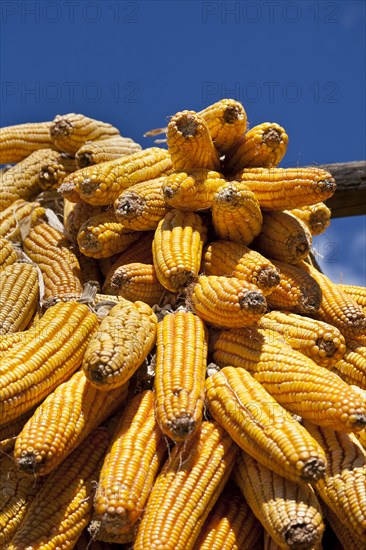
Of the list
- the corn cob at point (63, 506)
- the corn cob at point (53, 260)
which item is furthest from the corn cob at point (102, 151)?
the corn cob at point (63, 506)

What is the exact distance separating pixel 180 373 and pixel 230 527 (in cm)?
88

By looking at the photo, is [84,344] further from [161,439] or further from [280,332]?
[280,332]

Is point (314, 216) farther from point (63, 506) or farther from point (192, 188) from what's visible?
point (63, 506)

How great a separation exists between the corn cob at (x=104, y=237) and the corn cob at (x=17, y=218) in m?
0.92

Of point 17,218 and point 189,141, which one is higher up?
point 189,141

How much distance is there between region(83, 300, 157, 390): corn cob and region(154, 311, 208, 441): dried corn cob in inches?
4.7

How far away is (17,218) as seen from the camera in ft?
20.3

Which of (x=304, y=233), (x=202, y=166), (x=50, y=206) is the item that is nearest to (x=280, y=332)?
(x=304, y=233)

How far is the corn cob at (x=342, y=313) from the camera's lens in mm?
4645

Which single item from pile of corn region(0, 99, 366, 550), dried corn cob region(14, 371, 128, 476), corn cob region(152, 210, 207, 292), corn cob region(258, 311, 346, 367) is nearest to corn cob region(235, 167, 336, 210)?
pile of corn region(0, 99, 366, 550)

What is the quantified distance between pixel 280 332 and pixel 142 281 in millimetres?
1122

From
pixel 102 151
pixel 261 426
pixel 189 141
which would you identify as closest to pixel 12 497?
pixel 261 426

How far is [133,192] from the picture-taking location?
5.15 m

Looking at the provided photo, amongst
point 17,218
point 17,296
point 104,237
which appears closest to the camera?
point 17,296
